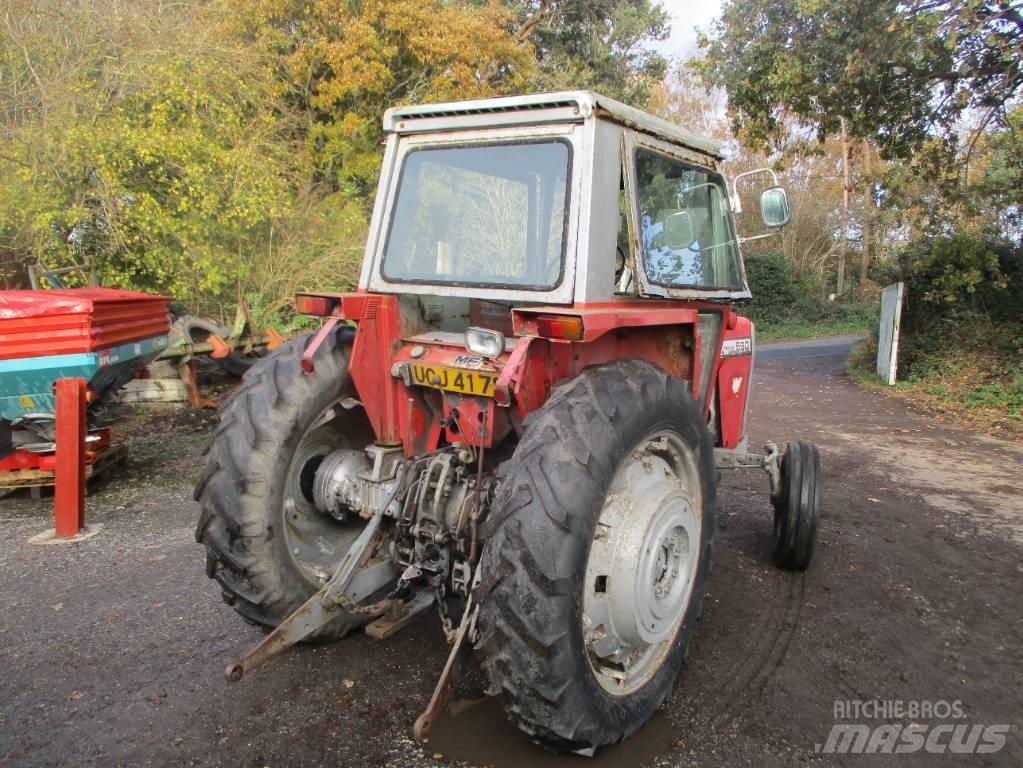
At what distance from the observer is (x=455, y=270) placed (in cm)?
334

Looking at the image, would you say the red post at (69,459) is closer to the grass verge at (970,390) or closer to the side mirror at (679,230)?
the side mirror at (679,230)

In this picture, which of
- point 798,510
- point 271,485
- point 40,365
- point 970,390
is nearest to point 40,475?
point 40,365

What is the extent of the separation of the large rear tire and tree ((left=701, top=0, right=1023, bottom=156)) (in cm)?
829

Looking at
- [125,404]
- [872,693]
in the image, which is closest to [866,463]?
[872,693]

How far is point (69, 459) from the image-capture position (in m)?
5.22

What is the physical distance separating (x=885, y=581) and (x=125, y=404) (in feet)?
26.2

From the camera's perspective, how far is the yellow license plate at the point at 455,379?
3.06 metres

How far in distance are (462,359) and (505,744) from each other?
1505mm

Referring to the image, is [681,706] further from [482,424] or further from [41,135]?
[41,135]

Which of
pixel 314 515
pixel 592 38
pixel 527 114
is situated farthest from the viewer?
pixel 592 38

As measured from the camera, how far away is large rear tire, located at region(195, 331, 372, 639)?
301 cm

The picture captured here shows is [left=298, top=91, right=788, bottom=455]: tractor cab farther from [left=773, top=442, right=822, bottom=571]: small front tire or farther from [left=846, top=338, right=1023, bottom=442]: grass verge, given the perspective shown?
[left=846, top=338, right=1023, bottom=442]: grass verge

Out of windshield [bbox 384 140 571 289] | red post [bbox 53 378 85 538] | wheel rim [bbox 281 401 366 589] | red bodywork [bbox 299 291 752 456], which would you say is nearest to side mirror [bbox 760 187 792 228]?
red bodywork [bbox 299 291 752 456]

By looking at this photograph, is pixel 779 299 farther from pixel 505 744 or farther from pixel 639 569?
pixel 505 744
